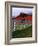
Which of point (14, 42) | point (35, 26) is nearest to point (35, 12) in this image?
point (35, 26)

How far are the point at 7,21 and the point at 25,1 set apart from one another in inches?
16.5

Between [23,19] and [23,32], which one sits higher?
[23,19]

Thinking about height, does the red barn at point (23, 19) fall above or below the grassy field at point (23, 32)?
above

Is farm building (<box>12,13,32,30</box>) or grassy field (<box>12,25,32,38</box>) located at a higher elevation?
farm building (<box>12,13,32,30</box>)

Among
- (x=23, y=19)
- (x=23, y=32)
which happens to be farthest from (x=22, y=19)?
(x=23, y=32)

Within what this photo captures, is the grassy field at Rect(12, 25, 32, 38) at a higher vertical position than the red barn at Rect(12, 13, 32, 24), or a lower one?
lower

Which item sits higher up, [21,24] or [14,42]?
[21,24]

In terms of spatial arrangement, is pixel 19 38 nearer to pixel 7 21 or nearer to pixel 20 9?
pixel 7 21

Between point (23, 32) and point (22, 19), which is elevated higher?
point (22, 19)

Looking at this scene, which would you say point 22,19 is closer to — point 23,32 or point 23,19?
point 23,19

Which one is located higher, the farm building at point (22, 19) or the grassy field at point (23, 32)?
the farm building at point (22, 19)

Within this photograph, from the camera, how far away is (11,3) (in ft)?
4.27
